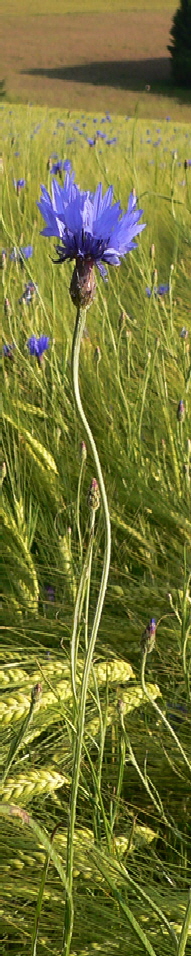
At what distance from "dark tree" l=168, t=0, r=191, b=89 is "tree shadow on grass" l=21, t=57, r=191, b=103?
28cm

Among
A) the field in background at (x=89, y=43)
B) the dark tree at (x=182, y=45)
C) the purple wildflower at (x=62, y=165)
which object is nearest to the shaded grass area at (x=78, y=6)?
the field in background at (x=89, y=43)

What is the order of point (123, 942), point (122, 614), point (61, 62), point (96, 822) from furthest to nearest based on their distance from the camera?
point (61, 62)
point (122, 614)
point (96, 822)
point (123, 942)

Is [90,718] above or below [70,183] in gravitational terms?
below

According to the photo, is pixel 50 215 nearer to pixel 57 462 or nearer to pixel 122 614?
pixel 122 614

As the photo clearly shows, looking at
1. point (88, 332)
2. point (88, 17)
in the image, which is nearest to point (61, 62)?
point (88, 17)

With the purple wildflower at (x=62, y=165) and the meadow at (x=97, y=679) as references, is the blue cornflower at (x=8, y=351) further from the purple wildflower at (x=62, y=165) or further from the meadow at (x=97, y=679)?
the purple wildflower at (x=62, y=165)

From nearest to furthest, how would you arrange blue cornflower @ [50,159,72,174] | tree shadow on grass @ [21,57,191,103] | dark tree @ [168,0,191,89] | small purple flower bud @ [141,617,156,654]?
small purple flower bud @ [141,617,156,654]
blue cornflower @ [50,159,72,174]
dark tree @ [168,0,191,89]
tree shadow on grass @ [21,57,191,103]

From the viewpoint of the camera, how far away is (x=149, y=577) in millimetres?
1071

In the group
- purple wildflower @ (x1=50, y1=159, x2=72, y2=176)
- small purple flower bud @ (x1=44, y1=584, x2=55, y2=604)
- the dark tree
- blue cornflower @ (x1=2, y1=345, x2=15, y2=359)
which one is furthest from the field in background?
small purple flower bud @ (x1=44, y1=584, x2=55, y2=604)

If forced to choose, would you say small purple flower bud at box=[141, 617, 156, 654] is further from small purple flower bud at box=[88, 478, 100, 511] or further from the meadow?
small purple flower bud at box=[88, 478, 100, 511]

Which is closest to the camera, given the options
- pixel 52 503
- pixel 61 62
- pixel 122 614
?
pixel 122 614

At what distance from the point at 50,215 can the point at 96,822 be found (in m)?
0.42

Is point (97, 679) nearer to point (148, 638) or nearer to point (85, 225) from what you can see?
point (148, 638)

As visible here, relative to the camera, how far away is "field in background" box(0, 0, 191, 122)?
19047 mm
